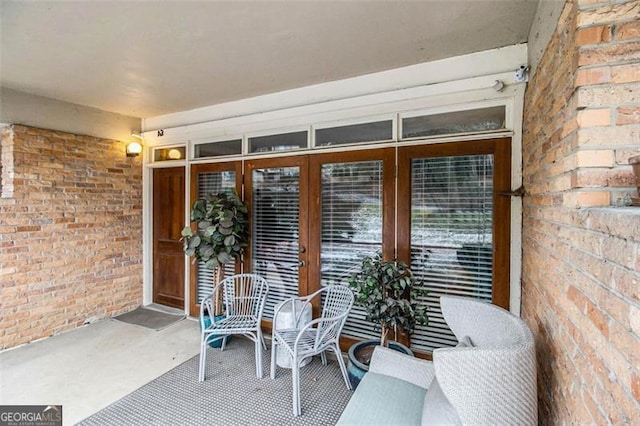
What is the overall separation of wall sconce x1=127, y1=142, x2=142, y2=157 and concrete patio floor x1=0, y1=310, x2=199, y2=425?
7.36 ft

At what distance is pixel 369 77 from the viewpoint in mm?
2996

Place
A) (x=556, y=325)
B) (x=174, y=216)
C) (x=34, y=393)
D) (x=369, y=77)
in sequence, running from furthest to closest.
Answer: (x=174, y=216)
(x=369, y=77)
(x=34, y=393)
(x=556, y=325)

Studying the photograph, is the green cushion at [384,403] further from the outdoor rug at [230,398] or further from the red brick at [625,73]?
the red brick at [625,73]

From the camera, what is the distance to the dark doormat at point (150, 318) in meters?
3.93

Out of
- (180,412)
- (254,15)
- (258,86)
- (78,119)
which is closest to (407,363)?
(180,412)

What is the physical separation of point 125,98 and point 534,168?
4083 mm

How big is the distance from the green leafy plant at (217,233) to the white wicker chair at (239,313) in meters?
0.24

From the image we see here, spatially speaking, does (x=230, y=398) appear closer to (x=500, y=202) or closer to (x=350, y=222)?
(x=350, y=222)

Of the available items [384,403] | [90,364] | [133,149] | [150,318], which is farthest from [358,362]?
[133,149]

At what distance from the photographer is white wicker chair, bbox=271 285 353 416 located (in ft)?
7.57

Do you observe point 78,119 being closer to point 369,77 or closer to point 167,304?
point 167,304

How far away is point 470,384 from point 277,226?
8.82 ft

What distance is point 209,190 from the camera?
4.12 meters

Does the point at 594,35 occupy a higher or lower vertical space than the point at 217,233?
higher
